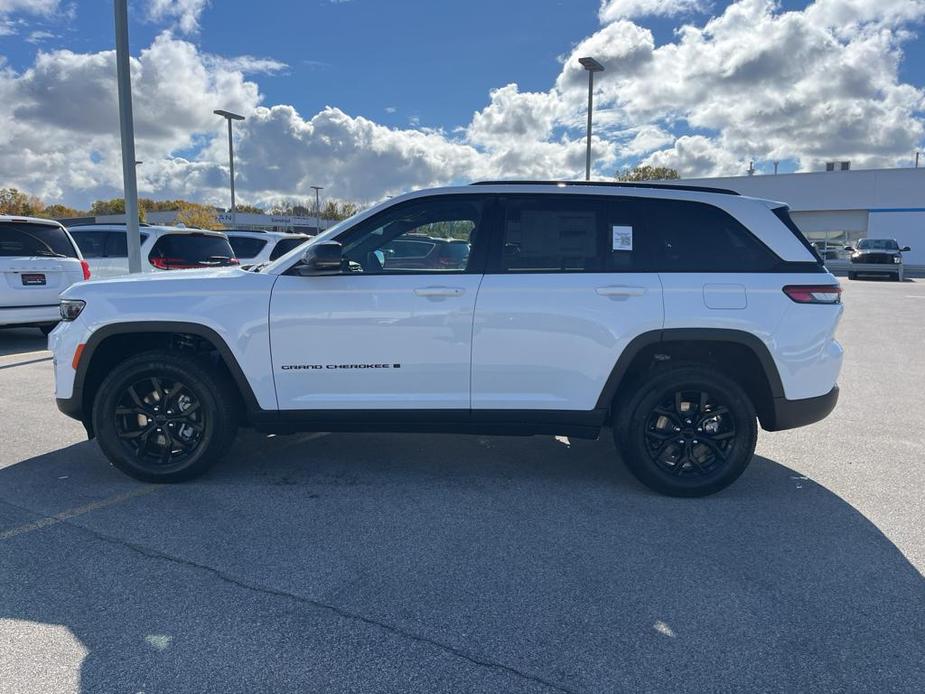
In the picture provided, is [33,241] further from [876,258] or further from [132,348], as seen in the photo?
[876,258]

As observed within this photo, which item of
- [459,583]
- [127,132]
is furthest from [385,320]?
[127,132]

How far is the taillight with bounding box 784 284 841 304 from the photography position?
13.5ft

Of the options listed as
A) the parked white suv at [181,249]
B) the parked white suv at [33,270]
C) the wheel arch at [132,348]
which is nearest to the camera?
the wheel arch at [132,348]

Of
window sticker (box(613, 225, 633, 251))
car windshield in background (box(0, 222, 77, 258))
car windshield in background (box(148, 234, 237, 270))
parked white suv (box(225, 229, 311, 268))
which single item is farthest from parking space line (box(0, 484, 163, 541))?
parked white suv (box(225, 229, 311, 268))

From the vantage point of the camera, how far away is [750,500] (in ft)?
14.0

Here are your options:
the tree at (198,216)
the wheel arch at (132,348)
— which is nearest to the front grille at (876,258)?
the wheel arch at (132,348)

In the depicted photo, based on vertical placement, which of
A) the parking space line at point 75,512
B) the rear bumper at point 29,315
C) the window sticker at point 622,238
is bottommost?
the parking space line at point 75,512

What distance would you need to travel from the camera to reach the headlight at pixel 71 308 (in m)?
4.39

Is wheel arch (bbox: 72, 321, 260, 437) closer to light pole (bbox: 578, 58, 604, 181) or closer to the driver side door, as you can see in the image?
the driver side door

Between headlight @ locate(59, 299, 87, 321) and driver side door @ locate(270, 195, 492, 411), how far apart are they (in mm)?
1294

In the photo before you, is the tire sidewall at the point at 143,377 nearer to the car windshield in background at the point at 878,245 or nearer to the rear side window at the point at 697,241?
the rear side window at the point at 697,241

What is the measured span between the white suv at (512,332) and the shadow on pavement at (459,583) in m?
0.41

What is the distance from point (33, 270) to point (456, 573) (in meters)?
8.65

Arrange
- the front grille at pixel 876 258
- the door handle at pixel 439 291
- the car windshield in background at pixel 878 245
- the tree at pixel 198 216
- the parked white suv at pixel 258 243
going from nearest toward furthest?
the door handle at pixel 439 291, the parked white suv at pixel 258 243, the front grille at pixel 876 258, the car windshield in background at pixel 878 245, the tree at pixel 198 216
